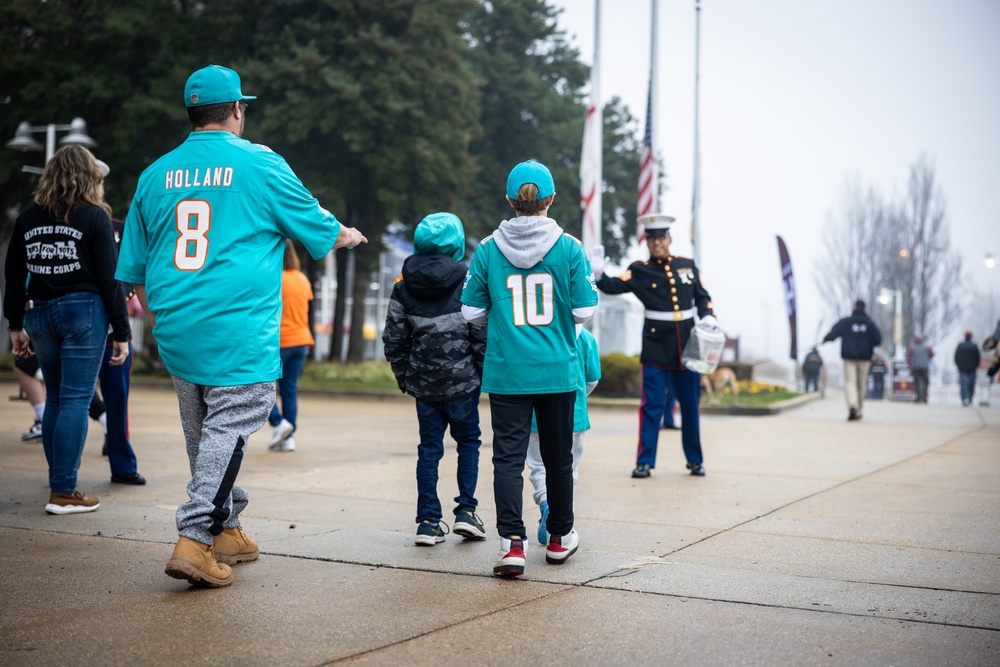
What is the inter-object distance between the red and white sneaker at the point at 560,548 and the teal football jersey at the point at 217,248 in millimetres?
1452

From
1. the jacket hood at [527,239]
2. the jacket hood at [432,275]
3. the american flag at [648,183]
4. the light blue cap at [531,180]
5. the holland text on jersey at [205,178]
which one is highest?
the american flag at [648,183]

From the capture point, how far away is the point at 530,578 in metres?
4.54

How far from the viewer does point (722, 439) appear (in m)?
12.4

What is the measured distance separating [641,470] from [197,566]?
4.77m

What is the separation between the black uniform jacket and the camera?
845 cm

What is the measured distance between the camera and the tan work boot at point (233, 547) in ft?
15.2

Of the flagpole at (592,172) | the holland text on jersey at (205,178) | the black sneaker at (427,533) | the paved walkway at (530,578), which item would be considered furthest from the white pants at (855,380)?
the holland text on jersey at (205,178)

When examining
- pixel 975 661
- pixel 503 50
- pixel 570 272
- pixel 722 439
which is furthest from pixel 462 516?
pixel 503 50

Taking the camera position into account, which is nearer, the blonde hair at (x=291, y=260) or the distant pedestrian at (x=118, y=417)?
the distant pedestrian at (x=118, y=417)

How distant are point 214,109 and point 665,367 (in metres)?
4.84

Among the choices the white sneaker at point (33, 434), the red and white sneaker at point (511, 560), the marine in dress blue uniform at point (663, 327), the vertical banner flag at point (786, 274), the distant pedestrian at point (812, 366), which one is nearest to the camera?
the red and white sneaker at point (511, 560)

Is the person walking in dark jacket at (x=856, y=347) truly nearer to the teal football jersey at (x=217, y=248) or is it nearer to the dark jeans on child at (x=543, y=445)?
the dark jeans on child at (x=543, y=445)

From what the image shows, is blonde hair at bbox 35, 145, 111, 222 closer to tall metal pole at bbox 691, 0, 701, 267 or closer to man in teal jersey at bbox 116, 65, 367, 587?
man in teal jersey at bbox 116, 65, 367, 587

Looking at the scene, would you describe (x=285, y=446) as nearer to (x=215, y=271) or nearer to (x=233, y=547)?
(x=233, y=547)
